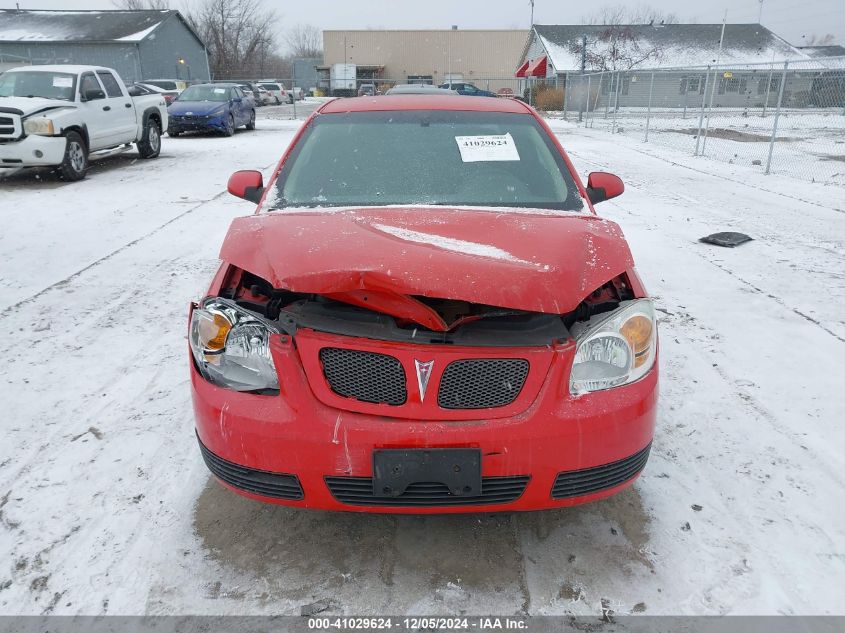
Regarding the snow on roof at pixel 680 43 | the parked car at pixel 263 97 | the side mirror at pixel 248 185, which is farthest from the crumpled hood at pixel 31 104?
the snow on roof at pixel 680 43

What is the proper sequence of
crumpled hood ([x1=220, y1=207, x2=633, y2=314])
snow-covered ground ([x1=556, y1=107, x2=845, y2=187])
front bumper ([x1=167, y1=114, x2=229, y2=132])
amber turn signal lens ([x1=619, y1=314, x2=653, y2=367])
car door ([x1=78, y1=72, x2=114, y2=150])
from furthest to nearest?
1. front bumper ([x1=167, y1=114, x2=229, y2=132])
2. snow-covered ground ([x1=556, y1=107, x2=845, y2=187])
3. car door ([x1=78, y1=72, x2=114, y2=150])
4. amber turn signal lens ([x1=619, y1=314, x2=653, y2=367])
5. crumpled hood ([x1=220, y1=207, x2=633, y2=314])

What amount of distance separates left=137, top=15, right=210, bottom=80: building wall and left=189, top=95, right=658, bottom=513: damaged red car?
46264mm

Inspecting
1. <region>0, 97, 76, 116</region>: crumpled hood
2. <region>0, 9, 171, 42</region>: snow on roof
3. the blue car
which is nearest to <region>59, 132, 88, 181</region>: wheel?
<region>0, 97, 76, 116</region>: crumpled hood

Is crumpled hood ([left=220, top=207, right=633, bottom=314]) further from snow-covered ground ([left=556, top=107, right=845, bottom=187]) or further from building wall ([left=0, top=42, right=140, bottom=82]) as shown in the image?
building wall ([left=0, top=42, right=140, bottom=82])

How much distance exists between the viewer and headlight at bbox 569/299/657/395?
209cm

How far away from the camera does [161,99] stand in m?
13.7

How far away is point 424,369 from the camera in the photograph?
6.48 feet

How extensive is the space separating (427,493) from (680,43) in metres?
55.4

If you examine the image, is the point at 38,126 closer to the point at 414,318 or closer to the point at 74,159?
the point at 74,159

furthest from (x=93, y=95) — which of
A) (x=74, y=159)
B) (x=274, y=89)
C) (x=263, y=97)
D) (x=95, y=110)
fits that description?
(x=274, y=89)

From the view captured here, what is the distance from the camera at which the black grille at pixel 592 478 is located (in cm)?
202

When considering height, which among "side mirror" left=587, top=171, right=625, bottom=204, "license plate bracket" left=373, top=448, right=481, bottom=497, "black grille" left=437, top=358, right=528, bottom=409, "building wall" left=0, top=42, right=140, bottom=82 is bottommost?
"license plate bracket" left=373, top=448, right=481, bottom=497

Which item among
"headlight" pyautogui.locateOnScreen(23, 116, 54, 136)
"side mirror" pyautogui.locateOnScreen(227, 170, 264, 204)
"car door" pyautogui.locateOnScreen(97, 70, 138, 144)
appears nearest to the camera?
"side mirror" pyautogui.locateOnScreen(227, 170, 264, 204)

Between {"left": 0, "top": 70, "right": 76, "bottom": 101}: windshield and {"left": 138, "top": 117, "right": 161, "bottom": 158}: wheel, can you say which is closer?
{"left": 0, "top": 70, "right": 76, "bottom": 101}: windshield
